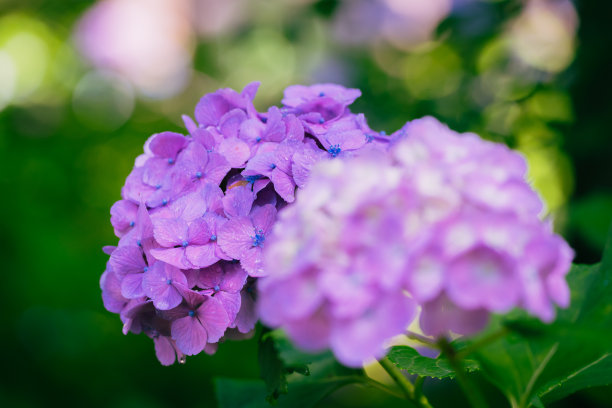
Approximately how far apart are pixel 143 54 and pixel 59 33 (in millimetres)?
666

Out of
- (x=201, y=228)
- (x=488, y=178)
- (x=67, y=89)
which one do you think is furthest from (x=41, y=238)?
(x=488, y=178)

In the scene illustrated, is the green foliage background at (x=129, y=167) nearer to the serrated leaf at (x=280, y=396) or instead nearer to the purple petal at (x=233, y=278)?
the serrated leaf at (x=280, y=396)

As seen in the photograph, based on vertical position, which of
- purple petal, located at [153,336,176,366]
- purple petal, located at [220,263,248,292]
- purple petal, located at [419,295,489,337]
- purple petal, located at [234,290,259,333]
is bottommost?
purple petal, located at [153,336,176,366]

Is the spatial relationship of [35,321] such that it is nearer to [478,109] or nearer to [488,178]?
[478,109]

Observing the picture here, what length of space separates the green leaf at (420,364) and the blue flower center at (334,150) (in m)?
0.31

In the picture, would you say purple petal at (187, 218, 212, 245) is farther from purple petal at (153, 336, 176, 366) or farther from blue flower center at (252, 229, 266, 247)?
purple petal at (153, 336, 176, 366)

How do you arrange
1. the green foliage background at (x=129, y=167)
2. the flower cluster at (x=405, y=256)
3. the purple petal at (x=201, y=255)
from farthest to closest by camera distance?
the green foliage background at (x=129, y=167), the purple petal at (x=201, y=255), the flower cluster at (x=405, y=256)

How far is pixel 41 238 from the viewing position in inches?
112

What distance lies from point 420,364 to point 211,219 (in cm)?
37

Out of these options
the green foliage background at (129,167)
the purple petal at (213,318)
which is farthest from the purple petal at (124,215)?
the green foliage background at (129,167)

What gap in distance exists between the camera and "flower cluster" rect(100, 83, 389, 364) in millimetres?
883

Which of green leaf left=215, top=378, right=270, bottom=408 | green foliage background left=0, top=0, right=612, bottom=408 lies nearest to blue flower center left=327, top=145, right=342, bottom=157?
green leaf left=215, top=378, right=270, bottom=408

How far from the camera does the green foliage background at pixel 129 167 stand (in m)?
1.86

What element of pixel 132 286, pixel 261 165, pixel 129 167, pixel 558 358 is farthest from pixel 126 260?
pixel 129 167
